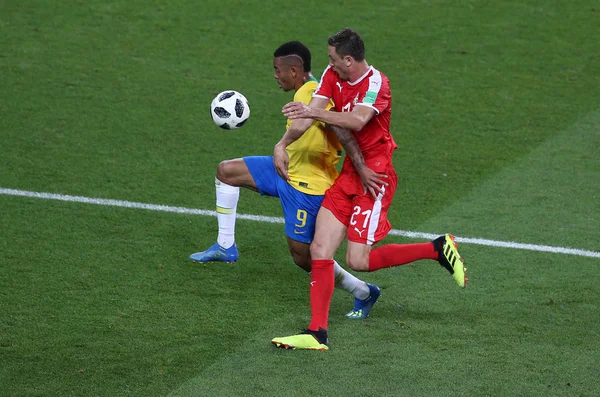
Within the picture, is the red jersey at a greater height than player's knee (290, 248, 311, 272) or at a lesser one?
greater

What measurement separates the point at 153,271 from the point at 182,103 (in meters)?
3.96

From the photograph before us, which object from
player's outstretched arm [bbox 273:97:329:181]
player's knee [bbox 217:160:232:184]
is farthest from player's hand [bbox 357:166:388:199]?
player's knee [bbox 217:160:232:184]

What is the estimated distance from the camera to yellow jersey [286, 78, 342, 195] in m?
6.91

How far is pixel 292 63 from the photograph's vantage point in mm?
6918

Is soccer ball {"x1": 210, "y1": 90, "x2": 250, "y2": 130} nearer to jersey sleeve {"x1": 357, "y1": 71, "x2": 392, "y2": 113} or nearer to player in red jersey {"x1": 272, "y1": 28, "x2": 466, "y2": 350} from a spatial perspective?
player in red jersey {"x1": 272, "y1": 28, "x2": 466, "y2": 350}

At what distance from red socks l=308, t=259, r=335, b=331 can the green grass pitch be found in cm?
22

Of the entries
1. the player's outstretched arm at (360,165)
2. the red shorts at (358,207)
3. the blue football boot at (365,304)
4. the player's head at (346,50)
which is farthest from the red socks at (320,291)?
the player's head at (346,50)

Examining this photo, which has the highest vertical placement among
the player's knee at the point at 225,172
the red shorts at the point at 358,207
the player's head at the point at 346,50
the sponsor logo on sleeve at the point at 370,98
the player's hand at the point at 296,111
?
the player's head at the point at 346,50

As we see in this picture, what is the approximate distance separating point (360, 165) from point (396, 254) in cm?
68

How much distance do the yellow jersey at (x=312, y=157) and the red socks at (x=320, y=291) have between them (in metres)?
0.65

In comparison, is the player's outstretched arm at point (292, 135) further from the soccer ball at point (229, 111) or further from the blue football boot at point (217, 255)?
the blue football boot at point (217, 255)

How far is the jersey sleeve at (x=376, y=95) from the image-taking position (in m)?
6.34

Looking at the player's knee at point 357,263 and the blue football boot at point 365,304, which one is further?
the blue football boot at point 365,304

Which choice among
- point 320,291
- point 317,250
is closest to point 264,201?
point 317,250
